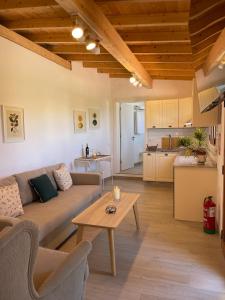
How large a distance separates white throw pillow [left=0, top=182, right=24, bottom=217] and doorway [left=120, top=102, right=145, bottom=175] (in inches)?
182

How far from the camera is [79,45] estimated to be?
14.2 feet

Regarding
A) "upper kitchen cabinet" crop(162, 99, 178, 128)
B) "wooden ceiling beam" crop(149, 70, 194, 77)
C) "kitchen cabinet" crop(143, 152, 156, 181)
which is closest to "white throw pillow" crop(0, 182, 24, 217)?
"kitchen cabinet" crop(143, 152, 156, 181)

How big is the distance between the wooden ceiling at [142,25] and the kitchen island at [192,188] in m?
1.84

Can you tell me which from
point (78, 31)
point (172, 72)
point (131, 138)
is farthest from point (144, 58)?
point (131, 138)

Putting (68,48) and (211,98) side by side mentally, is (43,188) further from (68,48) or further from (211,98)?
(211,98)

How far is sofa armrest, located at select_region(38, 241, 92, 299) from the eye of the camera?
64.8 inches

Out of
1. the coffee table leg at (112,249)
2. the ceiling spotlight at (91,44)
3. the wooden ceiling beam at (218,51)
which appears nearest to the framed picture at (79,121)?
the ceiling spotlight at (91,44)

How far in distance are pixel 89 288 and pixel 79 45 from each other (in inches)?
143


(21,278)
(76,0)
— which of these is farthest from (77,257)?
(76,0)

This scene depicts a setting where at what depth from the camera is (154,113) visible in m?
6.51

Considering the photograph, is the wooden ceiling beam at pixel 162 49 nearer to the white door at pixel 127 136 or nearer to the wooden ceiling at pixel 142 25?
the wooden ceiling at pixel 142 25

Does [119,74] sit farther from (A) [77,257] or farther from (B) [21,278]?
(B) [21,278]

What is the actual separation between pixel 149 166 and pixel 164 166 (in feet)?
1.24

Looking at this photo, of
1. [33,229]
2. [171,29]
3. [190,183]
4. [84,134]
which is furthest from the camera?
[84,134]
